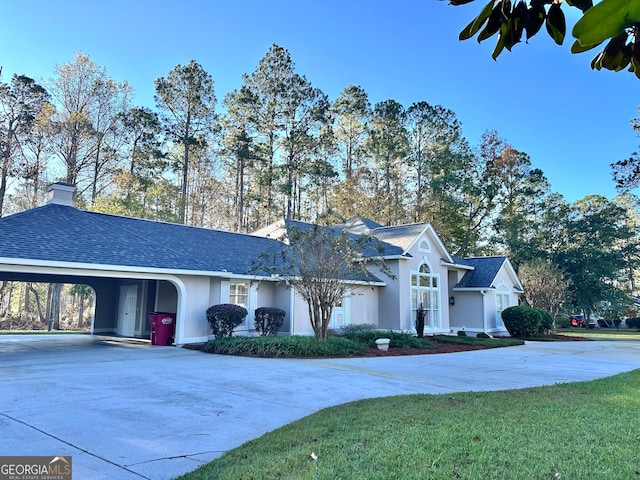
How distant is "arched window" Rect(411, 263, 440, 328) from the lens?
841 inches

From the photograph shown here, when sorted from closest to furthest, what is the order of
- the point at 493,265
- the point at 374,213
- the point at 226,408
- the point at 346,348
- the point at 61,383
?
the point at 226,408 → the point at 61,383 → the point at 346,348 → the point at 493,265 → the point at 374,213

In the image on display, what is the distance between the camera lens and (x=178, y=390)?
306 inches

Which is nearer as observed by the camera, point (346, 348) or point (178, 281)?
point (346, 348)

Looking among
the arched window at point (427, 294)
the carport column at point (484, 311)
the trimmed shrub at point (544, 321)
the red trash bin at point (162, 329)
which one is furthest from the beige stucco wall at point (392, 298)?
the red trash bin at point (162, 329)

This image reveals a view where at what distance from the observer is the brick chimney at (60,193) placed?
54.4ft

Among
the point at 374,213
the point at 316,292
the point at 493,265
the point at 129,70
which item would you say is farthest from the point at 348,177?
the point at 316,292

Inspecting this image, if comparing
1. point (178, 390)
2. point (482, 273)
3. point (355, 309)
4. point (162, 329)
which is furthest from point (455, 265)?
Answer: point (178, 390)

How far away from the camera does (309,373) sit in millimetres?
10047

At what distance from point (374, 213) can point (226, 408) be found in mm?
30834

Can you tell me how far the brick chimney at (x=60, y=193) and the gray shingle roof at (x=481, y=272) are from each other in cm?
1964

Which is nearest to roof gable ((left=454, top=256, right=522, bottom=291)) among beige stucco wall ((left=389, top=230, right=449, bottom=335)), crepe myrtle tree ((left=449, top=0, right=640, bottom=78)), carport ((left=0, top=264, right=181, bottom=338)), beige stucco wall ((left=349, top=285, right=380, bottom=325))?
beige stucco wall ((left=389, top=230, right=449, bottom=335))

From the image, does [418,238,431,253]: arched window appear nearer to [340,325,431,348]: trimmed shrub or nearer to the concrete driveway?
[340,325,431,348]: trimmed shrub

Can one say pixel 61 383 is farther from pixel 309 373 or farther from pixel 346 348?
pixel 346 348

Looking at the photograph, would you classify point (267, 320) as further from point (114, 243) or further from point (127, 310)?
point (127, 310)
